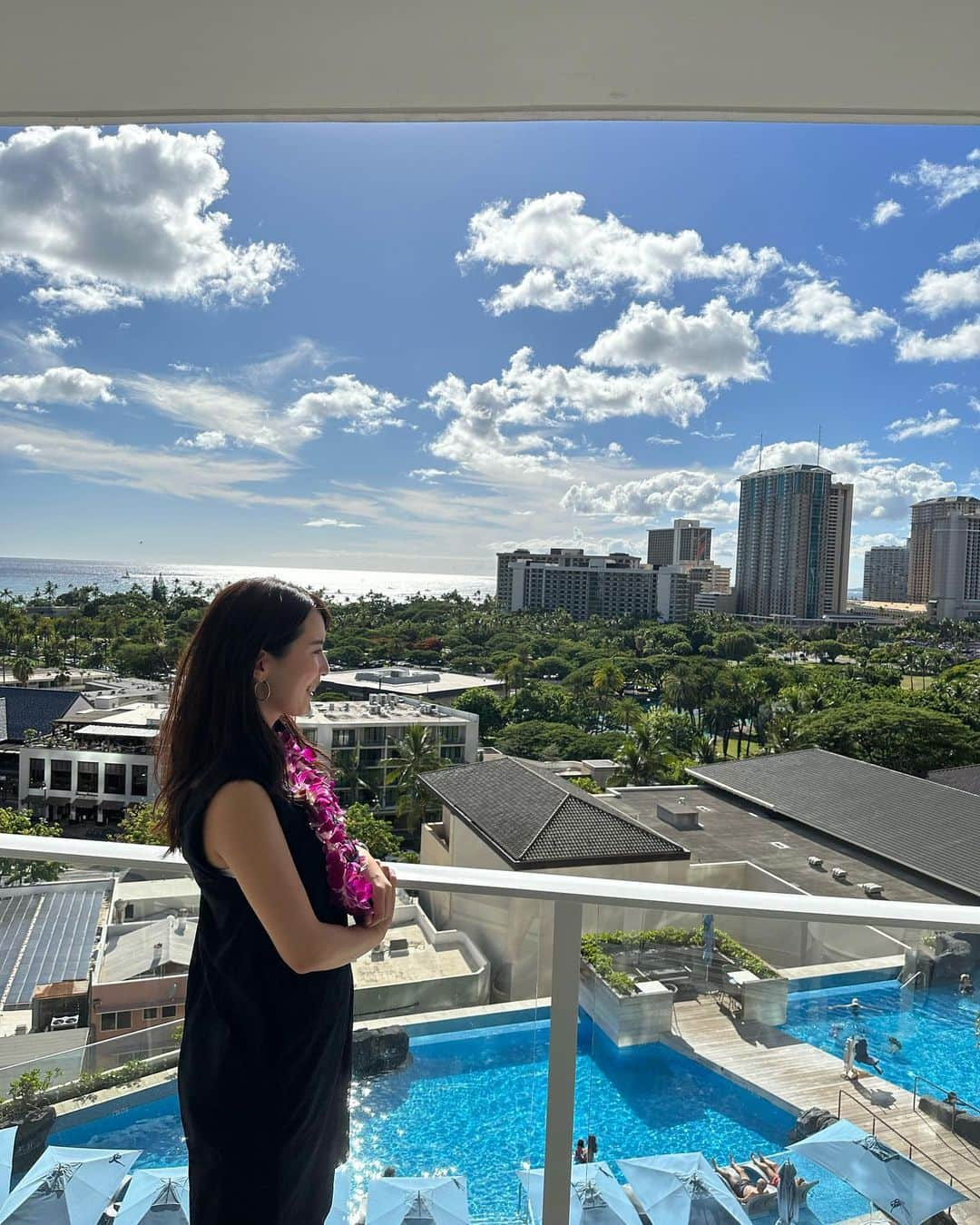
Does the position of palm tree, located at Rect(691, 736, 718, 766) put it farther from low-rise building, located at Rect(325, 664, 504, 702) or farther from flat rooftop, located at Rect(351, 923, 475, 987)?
flat rooftop, located at Rect(351, 923, 475, 987)

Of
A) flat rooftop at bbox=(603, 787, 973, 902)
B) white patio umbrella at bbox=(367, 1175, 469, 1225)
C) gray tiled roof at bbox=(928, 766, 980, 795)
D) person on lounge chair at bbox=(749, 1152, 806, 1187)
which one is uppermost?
person on lounge chair at bbox=(749, 1152, 806, 1187)

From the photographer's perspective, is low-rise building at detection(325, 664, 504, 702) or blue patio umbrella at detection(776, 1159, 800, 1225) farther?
low-rise building at detection(325, 664, 504, 702)

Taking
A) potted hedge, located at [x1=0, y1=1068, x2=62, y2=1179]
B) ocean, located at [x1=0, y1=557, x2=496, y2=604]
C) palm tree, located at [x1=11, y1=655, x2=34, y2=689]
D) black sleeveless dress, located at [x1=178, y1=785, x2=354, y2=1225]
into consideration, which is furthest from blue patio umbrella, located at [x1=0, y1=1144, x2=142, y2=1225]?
palm tree, located at [x1=11, y1=655, x2=34, y2=689]

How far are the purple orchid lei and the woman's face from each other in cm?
9

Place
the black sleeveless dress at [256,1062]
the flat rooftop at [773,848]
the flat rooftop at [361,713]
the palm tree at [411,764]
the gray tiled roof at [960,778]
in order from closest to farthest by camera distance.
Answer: the black sleeveless dress at [256,1062] → the flat rooftop at [361,713] → the palm tree at [411,764] → the gray tiled roof at [960,778] → the flat rooftop at [773,848]

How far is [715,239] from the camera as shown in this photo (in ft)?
16.9

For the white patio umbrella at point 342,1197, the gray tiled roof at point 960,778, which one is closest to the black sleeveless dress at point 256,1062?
the white patio umbrella at point 342,1197

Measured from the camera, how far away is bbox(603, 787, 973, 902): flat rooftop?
19.0 feet

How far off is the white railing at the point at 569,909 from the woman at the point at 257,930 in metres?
0.37

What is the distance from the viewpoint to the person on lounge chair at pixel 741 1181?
4.72 feet

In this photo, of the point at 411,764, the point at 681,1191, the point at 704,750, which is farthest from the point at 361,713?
the point at 681,1191

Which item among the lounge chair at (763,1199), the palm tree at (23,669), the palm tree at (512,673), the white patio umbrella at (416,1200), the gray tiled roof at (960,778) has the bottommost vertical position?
the gray tiled roof at (960,778)

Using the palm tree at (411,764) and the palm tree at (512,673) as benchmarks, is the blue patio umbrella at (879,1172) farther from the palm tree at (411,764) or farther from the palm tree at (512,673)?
the palm tree at (411,764)

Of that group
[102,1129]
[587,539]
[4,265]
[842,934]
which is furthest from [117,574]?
[842,934]
